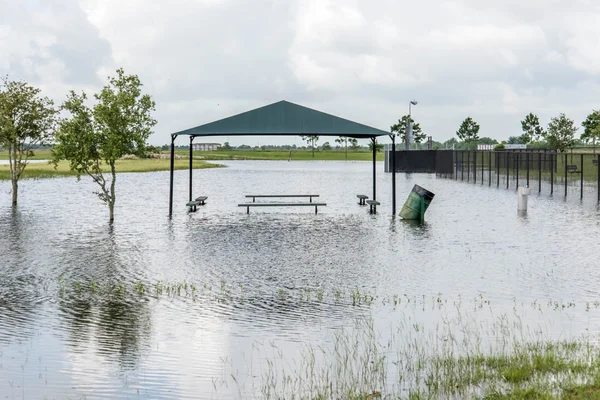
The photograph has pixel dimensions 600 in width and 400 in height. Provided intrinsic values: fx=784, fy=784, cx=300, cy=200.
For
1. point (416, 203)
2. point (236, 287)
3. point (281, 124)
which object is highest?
point (281, 124)

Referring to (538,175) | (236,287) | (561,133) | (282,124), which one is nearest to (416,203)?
(282,124)

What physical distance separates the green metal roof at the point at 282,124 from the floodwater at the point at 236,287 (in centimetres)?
328

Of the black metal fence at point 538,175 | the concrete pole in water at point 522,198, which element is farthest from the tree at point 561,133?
the concrete pole in water at point 522,198

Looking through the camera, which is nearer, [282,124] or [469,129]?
[282,124]

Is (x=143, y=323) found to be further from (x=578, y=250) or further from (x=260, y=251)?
(x=578, y=250)

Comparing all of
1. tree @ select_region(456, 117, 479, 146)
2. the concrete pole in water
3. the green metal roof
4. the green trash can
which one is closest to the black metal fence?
the concrete pole in water

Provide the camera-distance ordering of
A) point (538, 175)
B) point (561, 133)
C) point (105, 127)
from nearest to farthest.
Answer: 1. point (105, 127)
2. point (538, 175)
3. point (561, 133)

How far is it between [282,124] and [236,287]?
15.2 m

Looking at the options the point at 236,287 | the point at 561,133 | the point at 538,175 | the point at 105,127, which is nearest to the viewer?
the point at 236,287

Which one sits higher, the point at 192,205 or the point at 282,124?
the point at 282,124

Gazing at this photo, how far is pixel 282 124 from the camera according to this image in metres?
29.7

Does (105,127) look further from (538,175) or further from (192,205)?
(538,175)

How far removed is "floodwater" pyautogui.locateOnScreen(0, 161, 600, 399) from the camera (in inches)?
384

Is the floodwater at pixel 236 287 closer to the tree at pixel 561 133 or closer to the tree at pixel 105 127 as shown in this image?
the tree at pixel 105 127
